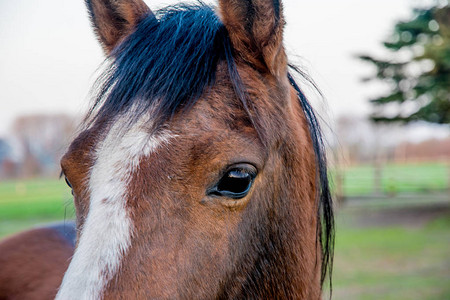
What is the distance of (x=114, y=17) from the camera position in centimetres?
224

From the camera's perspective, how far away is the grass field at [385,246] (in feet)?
27.6

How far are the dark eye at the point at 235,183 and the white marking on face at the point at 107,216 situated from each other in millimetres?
270

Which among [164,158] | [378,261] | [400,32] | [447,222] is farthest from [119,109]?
[447,222]

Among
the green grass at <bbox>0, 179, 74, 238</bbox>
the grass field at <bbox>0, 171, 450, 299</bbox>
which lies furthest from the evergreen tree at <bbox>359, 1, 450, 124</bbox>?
the green grass at <bbox>0, 179, 74, 238</bbox>

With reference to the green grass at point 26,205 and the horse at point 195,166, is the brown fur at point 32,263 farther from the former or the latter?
the green grass at point 26,205

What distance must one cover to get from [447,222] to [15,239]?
15592mm

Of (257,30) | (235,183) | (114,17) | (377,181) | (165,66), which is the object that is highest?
(114,17)

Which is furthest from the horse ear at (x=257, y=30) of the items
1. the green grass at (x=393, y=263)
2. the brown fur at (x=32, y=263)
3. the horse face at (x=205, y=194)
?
the green grass at (x=393, y=263)

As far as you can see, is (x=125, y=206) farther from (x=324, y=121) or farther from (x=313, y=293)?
(x=324, y=121)

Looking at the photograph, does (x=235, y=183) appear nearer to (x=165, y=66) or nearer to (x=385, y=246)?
(x=165, y=66)

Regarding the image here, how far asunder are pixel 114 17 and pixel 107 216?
1.29 metres

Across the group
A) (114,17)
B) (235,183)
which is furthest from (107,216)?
(114,17)

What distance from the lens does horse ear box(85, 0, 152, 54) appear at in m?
2.17

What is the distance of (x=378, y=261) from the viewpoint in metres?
10.5
